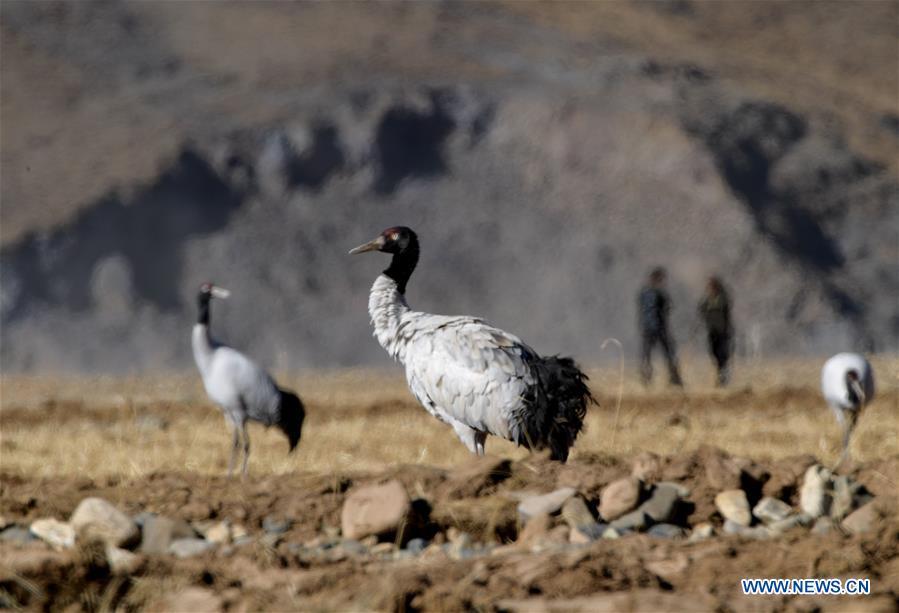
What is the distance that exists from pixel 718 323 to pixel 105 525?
1863cm

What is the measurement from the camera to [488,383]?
11297 mm

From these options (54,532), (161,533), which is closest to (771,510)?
(161,533)

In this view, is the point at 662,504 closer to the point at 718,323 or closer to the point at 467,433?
the point at 467,433

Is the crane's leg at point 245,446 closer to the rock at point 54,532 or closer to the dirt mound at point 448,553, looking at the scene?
the dirt mound at point 448,553

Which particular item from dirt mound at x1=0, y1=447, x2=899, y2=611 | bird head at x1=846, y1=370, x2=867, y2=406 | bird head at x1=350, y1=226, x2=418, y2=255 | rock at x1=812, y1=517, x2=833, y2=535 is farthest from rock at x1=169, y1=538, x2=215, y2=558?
bird head at x1=846, y1=370, x2=867, y2=406

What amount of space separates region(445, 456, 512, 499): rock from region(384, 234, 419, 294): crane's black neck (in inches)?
149

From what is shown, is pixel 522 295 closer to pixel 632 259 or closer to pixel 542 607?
pixel 632 259

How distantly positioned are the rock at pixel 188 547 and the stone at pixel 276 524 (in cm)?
49

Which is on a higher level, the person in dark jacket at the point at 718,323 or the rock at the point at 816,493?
the person in dark jacket at the point at 718,323

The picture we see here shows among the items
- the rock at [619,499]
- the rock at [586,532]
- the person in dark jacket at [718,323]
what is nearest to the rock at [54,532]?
the rock at [586,532]

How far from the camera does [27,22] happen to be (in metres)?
57.8

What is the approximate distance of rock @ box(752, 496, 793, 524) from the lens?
8719mm

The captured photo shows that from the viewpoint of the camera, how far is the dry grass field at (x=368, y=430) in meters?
13.7

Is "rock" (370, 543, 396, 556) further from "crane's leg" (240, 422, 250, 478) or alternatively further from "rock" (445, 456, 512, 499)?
"crane's leg" (240, 422, 250, 478)
